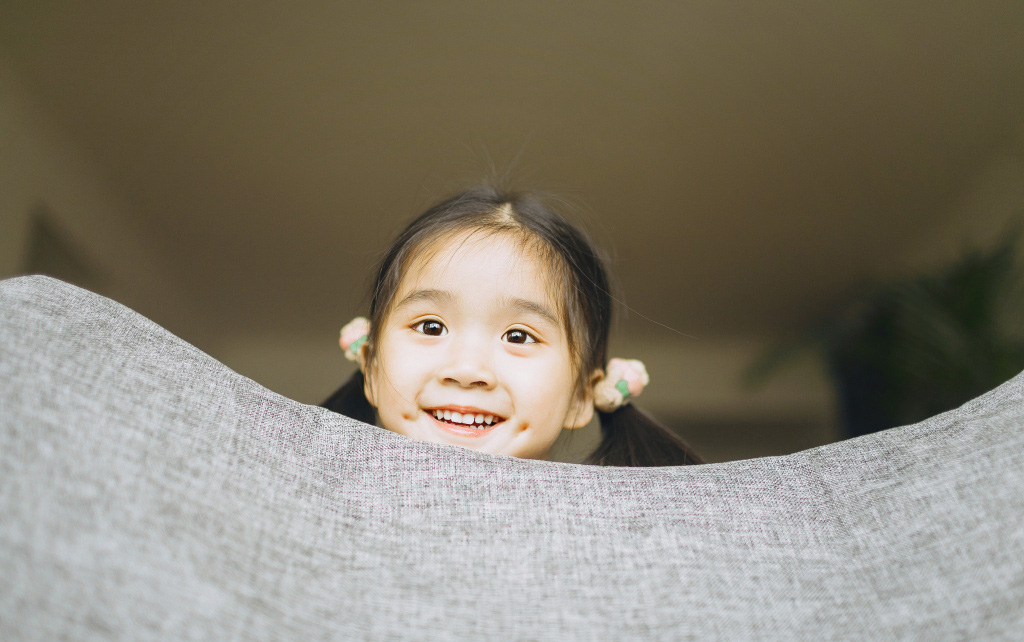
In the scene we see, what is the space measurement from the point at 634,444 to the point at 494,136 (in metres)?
1.67

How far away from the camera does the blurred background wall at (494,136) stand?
2.11m

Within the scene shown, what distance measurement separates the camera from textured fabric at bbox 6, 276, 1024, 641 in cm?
30

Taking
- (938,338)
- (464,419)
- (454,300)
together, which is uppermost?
(938,338)

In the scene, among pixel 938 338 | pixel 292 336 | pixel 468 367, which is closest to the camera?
pixel 468 367

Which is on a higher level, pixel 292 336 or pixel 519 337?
pixel 292 336

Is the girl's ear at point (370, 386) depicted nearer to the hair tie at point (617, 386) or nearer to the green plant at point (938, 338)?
the hair tie at point (617, 386)

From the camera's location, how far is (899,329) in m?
2.34

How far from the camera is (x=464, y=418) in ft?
2.62

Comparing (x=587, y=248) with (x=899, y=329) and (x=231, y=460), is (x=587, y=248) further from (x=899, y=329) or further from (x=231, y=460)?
(x=899, y=329)

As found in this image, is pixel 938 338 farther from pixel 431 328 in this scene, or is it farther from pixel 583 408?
pixel 431 328

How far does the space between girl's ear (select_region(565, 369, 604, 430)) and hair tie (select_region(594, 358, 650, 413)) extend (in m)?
0.01

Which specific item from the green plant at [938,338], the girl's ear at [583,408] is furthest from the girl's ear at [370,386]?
the green plant at [938,338]

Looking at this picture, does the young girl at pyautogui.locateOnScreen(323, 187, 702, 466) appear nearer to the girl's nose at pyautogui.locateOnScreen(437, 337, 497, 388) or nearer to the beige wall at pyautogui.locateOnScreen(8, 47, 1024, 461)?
the girl's nose at pyautogui.locateOnScreen(437, 337, 497, 388)

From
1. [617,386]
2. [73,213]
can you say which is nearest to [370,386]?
[617,386]
